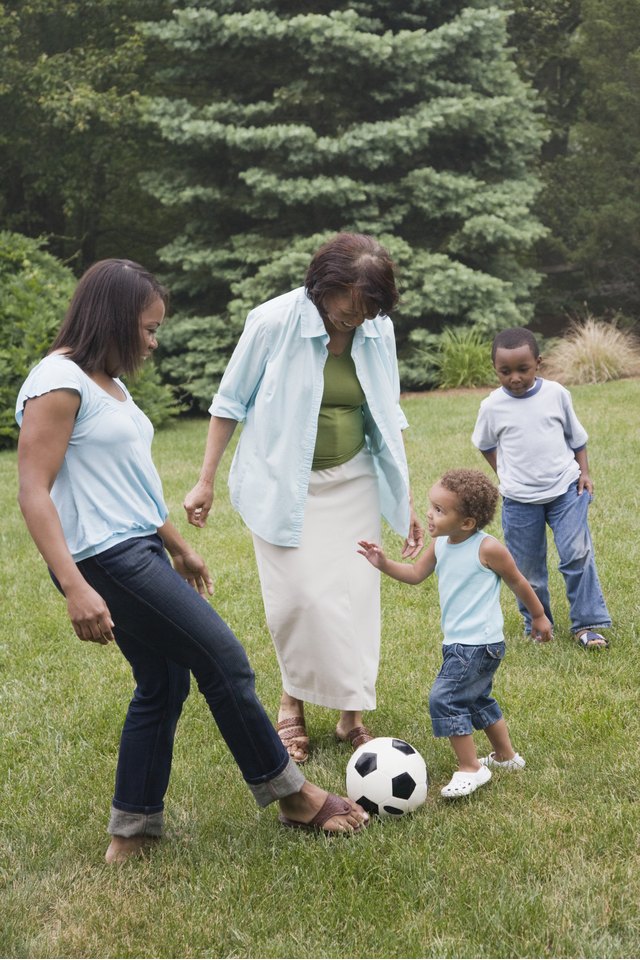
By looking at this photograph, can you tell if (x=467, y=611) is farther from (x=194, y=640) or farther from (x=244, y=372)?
(x=244, y=372)

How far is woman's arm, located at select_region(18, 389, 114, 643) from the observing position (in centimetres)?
309

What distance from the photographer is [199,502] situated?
14.1 feet

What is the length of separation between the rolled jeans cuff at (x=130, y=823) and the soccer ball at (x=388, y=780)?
768 millimetres

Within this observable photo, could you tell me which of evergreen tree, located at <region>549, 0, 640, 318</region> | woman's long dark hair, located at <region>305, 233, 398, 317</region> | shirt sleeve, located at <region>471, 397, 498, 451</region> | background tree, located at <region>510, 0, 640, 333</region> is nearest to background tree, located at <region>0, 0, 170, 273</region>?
background tree, located at <region>510, 0, 640, 333</region>

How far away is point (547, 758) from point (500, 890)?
1059 millimetres

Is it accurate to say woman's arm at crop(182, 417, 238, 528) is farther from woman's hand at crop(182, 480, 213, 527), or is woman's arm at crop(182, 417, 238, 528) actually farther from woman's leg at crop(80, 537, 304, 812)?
woman's leg at crop(80, 537, 304, 812)

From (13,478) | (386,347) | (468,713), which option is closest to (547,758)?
(468,713)

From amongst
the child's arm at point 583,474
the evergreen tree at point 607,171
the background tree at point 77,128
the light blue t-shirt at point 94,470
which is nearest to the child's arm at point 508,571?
the light blue t-shirt at point 94,470

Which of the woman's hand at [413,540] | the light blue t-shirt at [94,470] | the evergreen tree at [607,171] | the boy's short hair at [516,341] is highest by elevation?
the light blue t-shirt at [94,470]

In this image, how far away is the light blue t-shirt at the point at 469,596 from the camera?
3.97 meters

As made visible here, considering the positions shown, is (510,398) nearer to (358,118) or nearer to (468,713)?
(468,713)

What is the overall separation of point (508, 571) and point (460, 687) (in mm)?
474

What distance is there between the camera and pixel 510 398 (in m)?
5.77

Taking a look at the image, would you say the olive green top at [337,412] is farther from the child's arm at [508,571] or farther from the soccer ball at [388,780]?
the soccer ball at [388,780]
